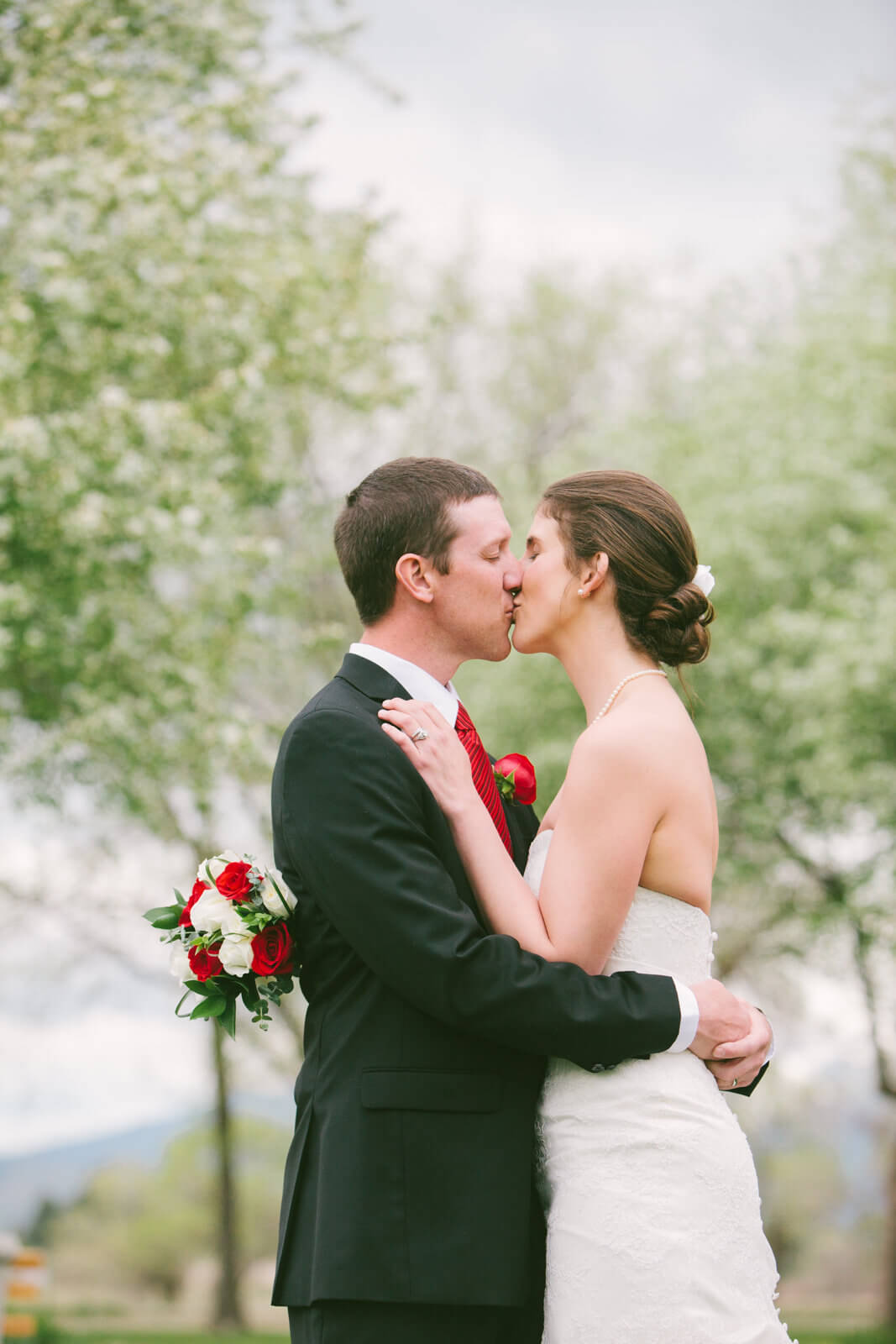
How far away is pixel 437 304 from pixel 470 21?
639 centimetres

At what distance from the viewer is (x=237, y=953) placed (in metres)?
2.93

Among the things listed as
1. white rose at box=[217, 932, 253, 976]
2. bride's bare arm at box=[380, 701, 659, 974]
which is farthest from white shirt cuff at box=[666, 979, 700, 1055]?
white rose at box=[217, 932, 253, 976]

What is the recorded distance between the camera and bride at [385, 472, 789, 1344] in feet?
9.01

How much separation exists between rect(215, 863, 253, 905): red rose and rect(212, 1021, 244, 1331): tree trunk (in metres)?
15.6

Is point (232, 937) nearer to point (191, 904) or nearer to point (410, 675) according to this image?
point (191, 904)

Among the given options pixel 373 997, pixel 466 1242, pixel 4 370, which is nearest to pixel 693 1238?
pixel 466 1242

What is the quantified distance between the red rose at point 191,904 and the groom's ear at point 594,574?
1138 mm

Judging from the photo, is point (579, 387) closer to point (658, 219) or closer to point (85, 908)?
point (658, 219)

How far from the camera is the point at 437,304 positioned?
777 inches

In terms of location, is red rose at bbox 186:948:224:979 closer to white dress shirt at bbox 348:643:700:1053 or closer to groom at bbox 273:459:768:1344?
groom at bbox 273:459:768:1344

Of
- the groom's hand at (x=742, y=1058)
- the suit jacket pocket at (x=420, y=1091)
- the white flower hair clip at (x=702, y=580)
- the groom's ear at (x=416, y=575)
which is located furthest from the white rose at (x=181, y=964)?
the white flower hair clip at (x=702, y=580)

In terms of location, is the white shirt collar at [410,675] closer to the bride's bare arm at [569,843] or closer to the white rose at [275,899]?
the bride's bare arm at [569,843]

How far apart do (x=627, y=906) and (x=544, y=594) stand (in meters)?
0.80

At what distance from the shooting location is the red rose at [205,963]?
302 centimetres
